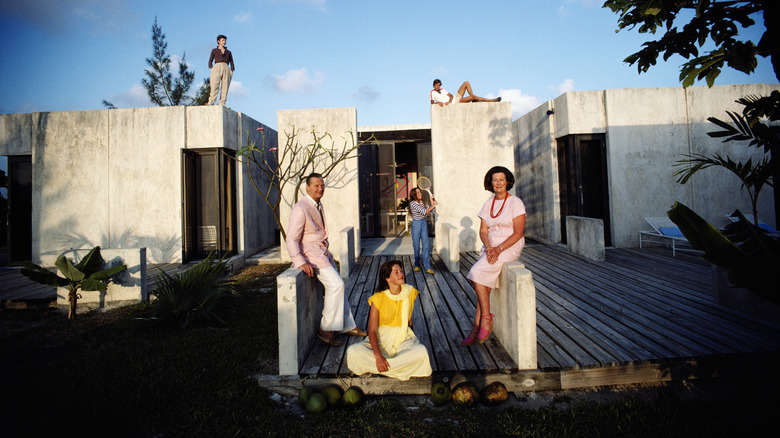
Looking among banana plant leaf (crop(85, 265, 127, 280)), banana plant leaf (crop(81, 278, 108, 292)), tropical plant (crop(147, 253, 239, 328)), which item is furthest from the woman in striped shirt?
banana plant leaf (crop(81, 278, 108, 292))

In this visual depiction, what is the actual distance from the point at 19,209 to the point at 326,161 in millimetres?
7510

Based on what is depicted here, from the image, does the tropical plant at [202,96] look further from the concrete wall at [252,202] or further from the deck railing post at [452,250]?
the deck railing post at [452,250]

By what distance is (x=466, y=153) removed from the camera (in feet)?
28.8

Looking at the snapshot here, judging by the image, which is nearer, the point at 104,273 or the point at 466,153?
the point at 104,273

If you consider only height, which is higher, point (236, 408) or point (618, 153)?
point (618, 153)

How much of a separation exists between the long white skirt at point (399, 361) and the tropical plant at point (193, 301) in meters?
2.42

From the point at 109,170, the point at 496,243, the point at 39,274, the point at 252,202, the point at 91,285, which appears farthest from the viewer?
the point at 252,202

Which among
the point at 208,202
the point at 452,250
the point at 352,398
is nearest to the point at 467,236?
the point at 452,250

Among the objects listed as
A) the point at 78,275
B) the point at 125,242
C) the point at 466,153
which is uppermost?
the point at 466,153

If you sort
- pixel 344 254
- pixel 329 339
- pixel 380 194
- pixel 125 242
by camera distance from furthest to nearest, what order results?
pixel 380 194 < pixel 125 242 < pixel 344 254 < pixel 329 339

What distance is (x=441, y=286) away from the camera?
5559 millimetres

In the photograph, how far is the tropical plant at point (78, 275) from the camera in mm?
4676

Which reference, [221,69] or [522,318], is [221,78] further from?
[522,318]

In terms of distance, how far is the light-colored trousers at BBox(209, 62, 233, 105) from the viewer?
8.67 metres
